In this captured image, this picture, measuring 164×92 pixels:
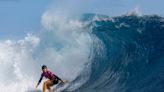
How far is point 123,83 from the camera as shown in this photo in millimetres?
24656

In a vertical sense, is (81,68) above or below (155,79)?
above

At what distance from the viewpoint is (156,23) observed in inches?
1109

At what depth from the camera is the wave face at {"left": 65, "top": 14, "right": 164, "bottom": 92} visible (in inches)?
953

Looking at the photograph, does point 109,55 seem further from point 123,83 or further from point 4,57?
point 4,57

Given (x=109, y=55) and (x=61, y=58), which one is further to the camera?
(x=61, y=58)

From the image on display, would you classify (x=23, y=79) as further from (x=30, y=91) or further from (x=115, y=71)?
(x=115, y=71)

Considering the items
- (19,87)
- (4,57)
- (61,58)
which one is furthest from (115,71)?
(4,57)

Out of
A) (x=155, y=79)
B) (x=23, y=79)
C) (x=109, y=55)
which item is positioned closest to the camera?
(x=155, y=79)

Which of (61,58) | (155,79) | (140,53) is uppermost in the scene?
A: (61,58)

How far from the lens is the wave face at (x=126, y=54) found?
2420cm

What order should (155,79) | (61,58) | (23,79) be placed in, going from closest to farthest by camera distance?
1. (155,79)
2. (23,79)
3. (61,58)

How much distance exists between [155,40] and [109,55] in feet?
10.5

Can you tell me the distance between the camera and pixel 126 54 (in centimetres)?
2803

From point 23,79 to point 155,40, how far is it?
9229 mm
